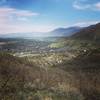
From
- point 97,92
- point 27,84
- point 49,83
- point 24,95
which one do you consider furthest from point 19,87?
point 97,92

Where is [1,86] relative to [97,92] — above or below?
above

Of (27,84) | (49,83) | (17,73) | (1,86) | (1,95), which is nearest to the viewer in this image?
(1,95)

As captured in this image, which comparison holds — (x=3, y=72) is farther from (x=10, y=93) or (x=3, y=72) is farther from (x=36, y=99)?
(x=36, y=99)

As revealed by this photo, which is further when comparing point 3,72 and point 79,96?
point 3,72

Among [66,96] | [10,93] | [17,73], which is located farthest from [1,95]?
[17,73]

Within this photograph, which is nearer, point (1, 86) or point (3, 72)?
point (1, 86)

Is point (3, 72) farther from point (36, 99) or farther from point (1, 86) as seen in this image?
point (36, 99)

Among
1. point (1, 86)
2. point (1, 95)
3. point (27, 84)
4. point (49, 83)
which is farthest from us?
point (49, 83)

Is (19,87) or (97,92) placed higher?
(19,87)

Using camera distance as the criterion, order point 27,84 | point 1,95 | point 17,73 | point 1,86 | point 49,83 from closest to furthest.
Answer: point 1,95, point 1,86, point 27,84, point 49,83, point 17,73
